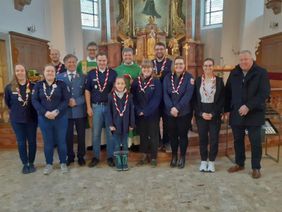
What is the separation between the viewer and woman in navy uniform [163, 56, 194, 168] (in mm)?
3132

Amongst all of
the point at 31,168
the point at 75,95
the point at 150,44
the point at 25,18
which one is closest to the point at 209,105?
the point at 75,95

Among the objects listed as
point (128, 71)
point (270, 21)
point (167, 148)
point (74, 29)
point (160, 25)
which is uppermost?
point (160, 25)

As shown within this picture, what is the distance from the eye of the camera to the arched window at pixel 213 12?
37.6 feet

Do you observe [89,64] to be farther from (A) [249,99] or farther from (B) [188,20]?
(B) [188,20]

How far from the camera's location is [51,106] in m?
3.06

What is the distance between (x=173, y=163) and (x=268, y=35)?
21.5 ft

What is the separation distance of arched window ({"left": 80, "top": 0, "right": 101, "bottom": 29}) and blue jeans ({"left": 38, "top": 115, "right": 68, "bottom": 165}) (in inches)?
369

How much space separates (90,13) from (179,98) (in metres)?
10.0

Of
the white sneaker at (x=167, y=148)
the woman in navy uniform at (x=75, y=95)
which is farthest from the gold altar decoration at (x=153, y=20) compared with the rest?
the woman in navy uniform at (x=75, y=95)

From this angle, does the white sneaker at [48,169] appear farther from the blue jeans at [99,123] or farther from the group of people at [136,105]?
the blue jeans at [99,123]

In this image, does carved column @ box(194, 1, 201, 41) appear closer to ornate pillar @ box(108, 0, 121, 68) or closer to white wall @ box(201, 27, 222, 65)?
white wall @ box(201, 27, 222, 65)

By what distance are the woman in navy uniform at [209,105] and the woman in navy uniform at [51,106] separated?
5.28ft

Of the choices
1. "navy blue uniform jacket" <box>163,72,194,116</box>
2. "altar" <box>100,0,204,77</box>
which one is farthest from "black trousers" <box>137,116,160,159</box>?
"altar" <box>100,0,204,77</box>

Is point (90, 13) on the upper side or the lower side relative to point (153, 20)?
upper
